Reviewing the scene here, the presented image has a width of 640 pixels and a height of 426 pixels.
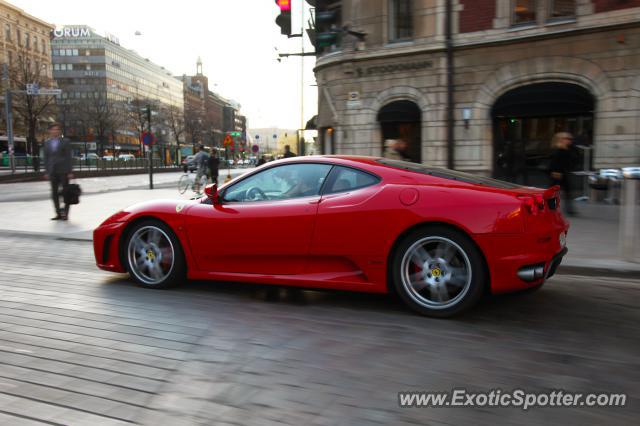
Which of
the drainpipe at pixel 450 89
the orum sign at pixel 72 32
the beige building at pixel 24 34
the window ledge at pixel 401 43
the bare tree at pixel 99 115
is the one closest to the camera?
the drainpipe at pixel 450 89

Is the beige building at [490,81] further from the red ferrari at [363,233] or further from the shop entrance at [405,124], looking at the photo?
the red ferrari at [363,233]

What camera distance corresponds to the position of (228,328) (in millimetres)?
3885

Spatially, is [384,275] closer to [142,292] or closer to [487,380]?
[487,380]

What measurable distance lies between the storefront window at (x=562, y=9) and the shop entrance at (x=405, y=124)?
4534 mm

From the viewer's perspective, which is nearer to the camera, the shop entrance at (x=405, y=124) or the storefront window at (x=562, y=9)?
the storefront window at (x=562, y=9)

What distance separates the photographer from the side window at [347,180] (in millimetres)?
Result: 4367

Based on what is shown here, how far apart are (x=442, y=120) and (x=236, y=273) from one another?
1261 cm

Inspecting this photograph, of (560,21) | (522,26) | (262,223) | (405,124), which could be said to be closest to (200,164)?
(405,124)

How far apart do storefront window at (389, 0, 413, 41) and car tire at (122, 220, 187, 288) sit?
1391 centimetres

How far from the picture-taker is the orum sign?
103812 mm

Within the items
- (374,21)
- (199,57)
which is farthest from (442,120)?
(199,57)

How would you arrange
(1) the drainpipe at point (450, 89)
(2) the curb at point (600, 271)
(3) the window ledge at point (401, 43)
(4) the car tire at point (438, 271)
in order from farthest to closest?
1. (3) the window ledge at point (401, 43)
2. (1) the drainpipe at point (450, 89)
3. (2) the curb at point (600, 271)
4. (4) the car tire at point (438, 271)

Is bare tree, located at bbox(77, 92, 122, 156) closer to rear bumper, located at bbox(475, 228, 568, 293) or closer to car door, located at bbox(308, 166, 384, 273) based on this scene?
car door, located at bbox(308, 166, 384, 273)

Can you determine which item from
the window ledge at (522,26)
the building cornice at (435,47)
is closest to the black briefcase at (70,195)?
the building cornice at (435,47)
